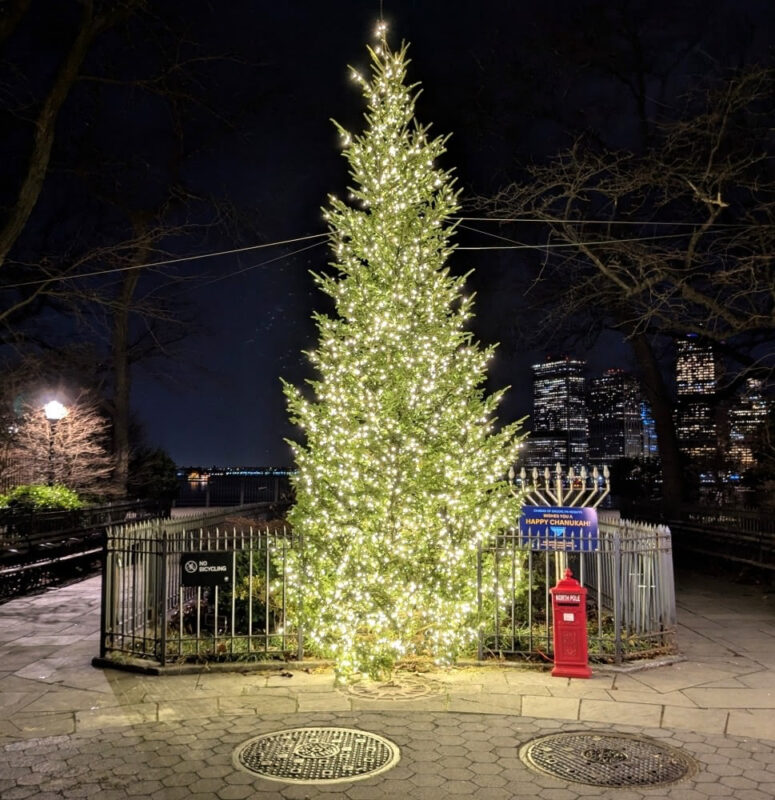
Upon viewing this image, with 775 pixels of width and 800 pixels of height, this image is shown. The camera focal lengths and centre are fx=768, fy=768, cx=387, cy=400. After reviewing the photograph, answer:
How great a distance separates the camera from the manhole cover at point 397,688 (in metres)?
7.39

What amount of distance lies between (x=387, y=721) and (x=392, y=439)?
3.00 metres

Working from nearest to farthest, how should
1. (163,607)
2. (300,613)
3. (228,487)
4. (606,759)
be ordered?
(606,759) → (163,607) → (300,613) → (228,487)

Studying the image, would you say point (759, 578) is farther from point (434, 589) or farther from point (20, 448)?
point (20, 448)

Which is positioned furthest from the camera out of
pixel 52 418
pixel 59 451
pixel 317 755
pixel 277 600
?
pixel 59 451

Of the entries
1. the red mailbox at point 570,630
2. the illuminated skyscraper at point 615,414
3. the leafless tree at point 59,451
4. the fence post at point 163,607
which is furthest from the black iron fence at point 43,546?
the illuminated skyscraper at point 615,414

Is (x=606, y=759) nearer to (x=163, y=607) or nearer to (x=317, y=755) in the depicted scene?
(x=317, y=755)

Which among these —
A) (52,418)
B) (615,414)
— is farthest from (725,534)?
(615,414)

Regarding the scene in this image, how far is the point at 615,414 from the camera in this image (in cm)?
4491

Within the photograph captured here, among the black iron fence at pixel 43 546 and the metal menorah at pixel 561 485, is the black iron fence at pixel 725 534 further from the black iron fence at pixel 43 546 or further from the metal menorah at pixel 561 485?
the black iron fence at pixel 43 546

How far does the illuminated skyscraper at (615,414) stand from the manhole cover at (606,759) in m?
22.4

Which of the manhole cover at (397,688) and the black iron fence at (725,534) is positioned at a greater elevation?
the black iron fence at (725,534)

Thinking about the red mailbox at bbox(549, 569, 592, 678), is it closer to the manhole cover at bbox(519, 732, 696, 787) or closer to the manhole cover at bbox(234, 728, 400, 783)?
the manhole cover at bbox(519, 732, 696, 787)

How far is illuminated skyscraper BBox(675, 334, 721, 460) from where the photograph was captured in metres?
23.8

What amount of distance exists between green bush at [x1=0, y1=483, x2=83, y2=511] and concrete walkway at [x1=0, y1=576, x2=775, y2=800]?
765cm
